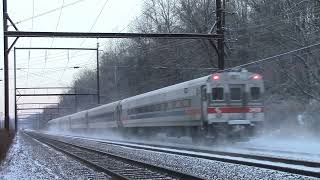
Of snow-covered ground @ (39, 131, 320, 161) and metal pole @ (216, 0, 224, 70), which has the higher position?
metal pole @ (216, 0, 224, 70)

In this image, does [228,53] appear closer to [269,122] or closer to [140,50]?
[269,122]

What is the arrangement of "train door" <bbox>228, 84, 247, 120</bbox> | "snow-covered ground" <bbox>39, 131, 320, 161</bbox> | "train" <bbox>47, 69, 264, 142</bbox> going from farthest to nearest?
"train door" <bbox>228, 84, 247, 120</bbox>
"train" <bbox>47, 69, 264, 142</bbox>
"snow-covered ground" <bbox>39, 131, 320, 161</bbox>

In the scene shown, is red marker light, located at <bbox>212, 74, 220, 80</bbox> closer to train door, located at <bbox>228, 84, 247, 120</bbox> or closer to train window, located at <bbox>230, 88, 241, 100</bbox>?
train door, located at <bbox>228, 84, 247, 120</bbox>

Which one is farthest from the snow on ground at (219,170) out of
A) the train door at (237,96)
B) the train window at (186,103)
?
the train window at (186,103)

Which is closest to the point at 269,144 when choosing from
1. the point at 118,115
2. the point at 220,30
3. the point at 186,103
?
the point at 186,103

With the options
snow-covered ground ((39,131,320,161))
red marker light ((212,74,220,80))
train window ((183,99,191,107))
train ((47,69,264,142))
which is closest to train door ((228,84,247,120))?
train ((47,69,264,142))

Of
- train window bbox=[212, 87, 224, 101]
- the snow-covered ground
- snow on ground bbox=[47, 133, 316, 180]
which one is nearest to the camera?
snow on ground bbox=[47, 133, 316, 180]

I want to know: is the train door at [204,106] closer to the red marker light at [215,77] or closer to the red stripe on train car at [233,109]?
the red stripe on train car at [233,109]

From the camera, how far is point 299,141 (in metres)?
27.5

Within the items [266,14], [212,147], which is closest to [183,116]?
[212,147]

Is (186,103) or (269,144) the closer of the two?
(269,144)

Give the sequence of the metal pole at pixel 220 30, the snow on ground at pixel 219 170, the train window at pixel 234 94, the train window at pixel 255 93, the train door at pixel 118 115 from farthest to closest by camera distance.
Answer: the train door at pixel 118 115, the metal pole at pixel 220 30, the train window at pixel 255 93, the train window at pixel 234 94, the snow on ground at pixel 219 170

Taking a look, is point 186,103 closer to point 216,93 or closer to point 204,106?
point 204,106

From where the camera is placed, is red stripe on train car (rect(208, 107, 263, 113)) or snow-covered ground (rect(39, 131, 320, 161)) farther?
red stripe on train car (rect(208, 107, 263, 113))
